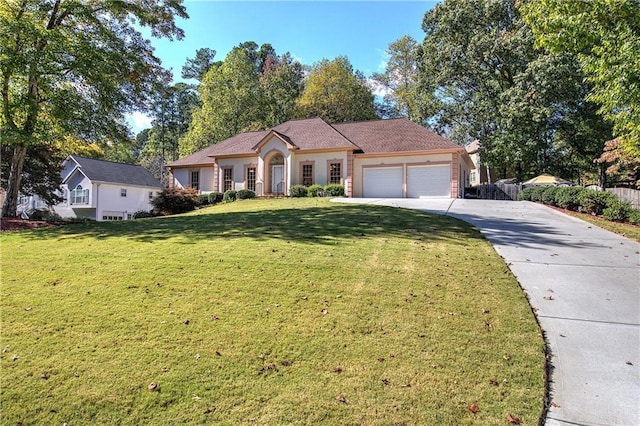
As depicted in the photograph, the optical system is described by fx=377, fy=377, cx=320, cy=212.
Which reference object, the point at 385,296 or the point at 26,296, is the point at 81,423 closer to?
the point at 26,296

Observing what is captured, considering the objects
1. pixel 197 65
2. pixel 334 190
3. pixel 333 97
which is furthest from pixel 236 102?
pixel 197 65

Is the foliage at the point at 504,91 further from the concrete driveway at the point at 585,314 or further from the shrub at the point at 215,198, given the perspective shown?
the concrete driveway at the point at 585,314

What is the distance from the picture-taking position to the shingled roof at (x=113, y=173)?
1204 inches

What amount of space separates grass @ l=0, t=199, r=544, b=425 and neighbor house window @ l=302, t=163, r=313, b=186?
18043mm

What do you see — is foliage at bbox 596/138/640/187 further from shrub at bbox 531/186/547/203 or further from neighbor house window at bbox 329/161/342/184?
neighbor house window at bbox 329/161/342/184

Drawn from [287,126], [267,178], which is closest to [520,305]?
[267,178]

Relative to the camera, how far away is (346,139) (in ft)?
81.2

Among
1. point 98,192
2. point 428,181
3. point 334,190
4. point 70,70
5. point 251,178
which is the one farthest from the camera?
point 98,192

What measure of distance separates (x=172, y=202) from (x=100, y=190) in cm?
1415

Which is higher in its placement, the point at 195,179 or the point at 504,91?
the point at 504,91

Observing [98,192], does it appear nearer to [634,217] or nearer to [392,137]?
[392,137]

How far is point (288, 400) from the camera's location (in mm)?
3086

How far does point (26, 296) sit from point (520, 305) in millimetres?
6518

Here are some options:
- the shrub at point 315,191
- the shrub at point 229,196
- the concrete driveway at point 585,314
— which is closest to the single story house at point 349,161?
the shrub at point 315,191
